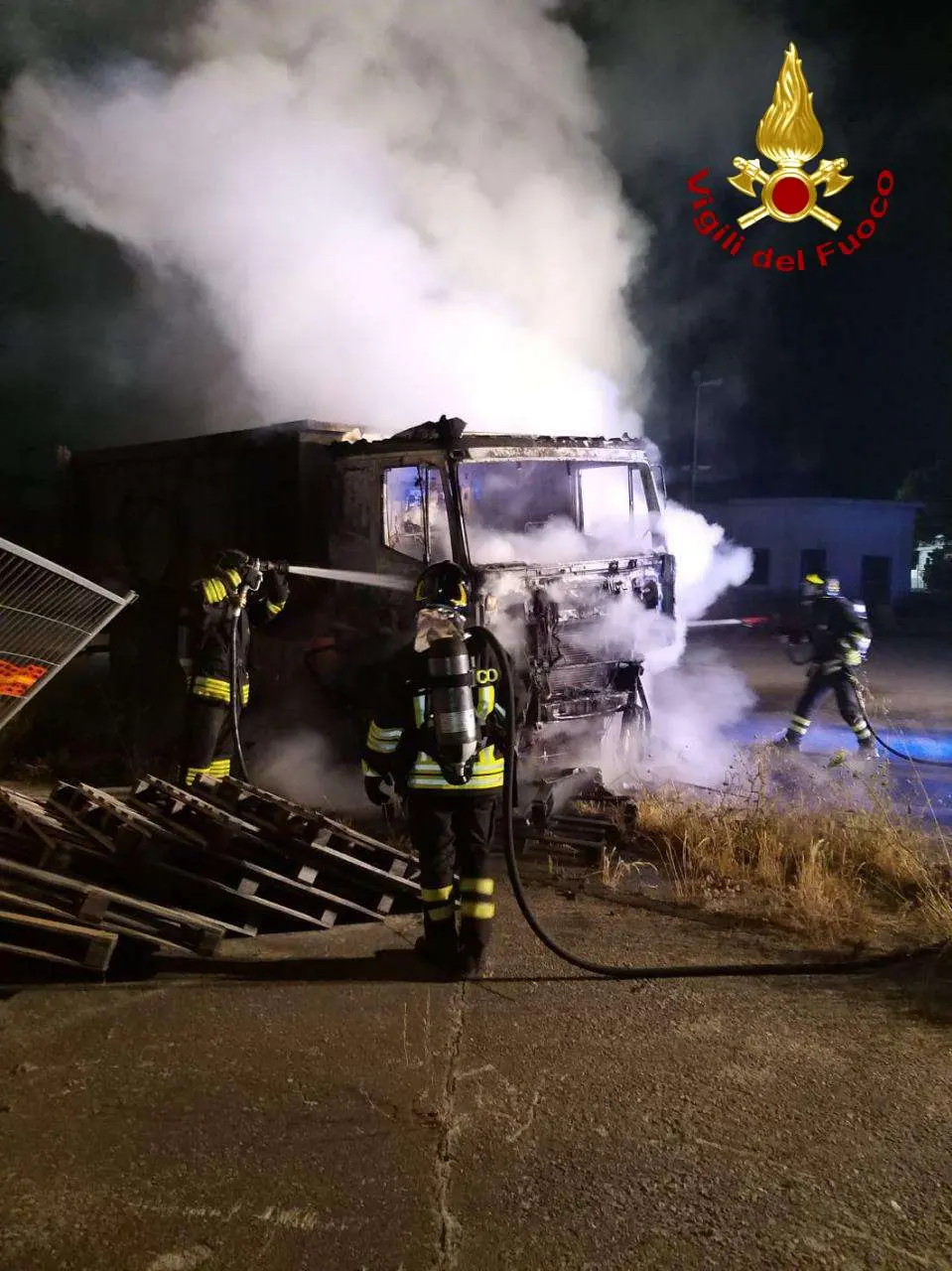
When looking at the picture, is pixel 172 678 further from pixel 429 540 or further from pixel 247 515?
pixel 429 540

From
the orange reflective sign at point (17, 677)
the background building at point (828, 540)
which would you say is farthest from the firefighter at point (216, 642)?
the background building at point (828, 540)

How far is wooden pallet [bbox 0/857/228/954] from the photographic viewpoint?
3.50 m

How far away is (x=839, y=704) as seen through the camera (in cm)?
805

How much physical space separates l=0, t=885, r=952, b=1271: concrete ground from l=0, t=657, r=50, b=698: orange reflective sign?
4.00 ft

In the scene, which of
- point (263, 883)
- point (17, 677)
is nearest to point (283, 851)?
point (263, 883)

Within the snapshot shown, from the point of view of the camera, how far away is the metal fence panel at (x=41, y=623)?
362cm

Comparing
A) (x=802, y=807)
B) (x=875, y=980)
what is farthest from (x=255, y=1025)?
(x=802, y=807)

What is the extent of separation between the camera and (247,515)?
6867mm

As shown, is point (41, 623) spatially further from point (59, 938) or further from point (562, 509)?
point (562, 509)

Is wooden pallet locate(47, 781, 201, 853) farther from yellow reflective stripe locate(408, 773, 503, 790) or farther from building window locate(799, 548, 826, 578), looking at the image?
building window locate(799, 548, 826, 578)

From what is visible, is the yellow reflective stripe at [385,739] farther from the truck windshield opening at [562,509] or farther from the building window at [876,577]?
the building window at [876,577]

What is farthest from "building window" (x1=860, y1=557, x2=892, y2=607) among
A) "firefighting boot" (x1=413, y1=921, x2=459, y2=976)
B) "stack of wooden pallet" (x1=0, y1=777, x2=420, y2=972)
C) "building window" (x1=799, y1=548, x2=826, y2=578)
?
"firefighting boot" (x1=413, y1=921, x2=459, y2=976)

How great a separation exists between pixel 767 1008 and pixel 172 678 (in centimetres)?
545

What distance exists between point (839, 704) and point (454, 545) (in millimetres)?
4286
